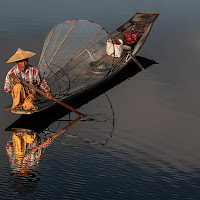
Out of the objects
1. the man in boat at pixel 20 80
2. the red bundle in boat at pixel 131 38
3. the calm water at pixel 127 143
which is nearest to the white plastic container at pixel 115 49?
the calm water at pixel 127 143

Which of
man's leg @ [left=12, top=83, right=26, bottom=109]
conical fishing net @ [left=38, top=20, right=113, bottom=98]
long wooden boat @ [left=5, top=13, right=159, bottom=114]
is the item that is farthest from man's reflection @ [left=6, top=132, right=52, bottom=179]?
conical fishing net @ [left=38, top=20, right=113, bottom=98]

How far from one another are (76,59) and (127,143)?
3356 mm

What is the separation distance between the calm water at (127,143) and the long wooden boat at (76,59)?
50cm

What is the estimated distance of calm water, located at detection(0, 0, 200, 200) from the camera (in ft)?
18.5

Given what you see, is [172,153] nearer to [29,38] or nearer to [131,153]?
[131,153]

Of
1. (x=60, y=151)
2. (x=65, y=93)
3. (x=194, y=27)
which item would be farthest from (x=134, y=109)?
(x=194, y=27)

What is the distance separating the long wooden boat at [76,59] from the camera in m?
8.20

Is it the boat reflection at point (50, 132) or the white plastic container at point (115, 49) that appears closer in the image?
the boat reflection at point (50, 132)

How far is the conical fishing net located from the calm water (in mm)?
666

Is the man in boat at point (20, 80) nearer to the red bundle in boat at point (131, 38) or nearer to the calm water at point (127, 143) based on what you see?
the calm water at point (127, 143)

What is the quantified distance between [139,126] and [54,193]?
285cm

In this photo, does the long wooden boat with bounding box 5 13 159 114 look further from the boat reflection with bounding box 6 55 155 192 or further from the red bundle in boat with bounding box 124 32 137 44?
the red bundle in boat with bounding box 124 32 137 44

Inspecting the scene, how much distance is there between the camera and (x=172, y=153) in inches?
267

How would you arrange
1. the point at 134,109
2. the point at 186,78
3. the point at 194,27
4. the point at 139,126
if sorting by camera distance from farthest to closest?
the point at 194,27 → the point at 186,78 → the point at 134,109 → the point at 139,126
